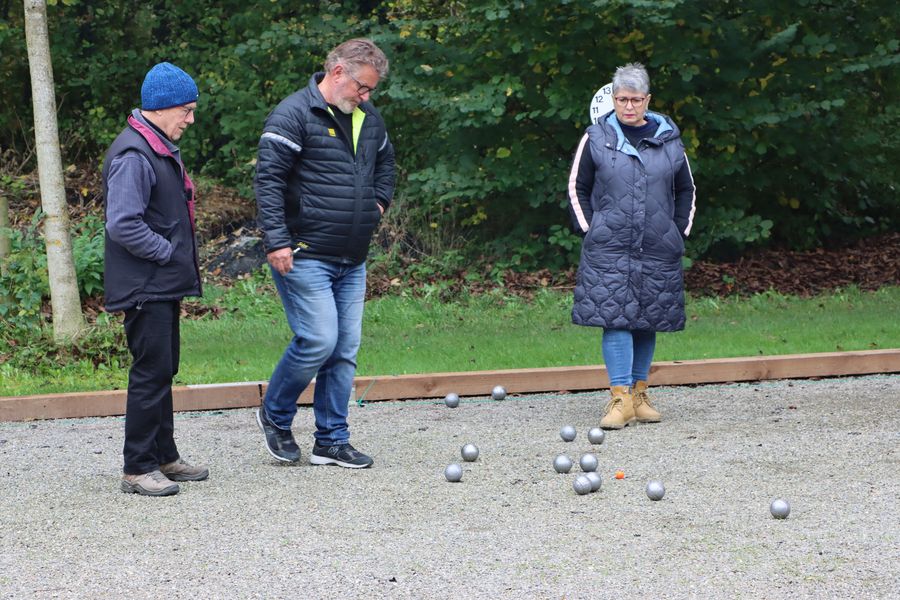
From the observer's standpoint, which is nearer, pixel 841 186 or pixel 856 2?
pixel 856 2

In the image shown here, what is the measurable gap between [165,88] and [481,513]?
214 centimetres

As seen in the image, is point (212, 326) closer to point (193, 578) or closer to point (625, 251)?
point (625, 251)

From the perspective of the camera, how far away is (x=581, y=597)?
370 centimetres

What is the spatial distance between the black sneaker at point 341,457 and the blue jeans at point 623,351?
1.59 metres

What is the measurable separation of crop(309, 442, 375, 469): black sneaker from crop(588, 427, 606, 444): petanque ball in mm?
1109

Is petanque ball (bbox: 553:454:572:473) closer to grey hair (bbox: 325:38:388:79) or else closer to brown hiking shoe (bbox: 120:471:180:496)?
brown hiking shoe (bbox: 120:471:180:496)

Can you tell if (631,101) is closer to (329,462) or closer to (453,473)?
(453,473)

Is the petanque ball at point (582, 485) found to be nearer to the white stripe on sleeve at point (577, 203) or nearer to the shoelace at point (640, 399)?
the shoelace at point (640, 399)

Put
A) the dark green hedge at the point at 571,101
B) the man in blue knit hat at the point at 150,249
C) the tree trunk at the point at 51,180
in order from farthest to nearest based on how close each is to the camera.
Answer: the dark green hedge at the point at 571,101
the tree trunk at the point at 51,180
the man in blue knit hat at the point at 150,249

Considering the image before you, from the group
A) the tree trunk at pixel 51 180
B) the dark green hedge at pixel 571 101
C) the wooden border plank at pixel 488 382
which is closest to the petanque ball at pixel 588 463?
the wooden border plank at pixel 488 382

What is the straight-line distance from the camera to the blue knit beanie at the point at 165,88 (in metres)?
5.08

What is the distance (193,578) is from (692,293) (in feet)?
30.3

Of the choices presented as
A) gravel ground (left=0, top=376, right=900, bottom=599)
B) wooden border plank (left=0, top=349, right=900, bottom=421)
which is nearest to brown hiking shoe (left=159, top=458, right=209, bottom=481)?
gravel ground (left=0, top=376, right=900, bottom=599)

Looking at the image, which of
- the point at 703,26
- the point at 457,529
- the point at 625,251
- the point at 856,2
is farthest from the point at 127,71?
the point at 457,529
